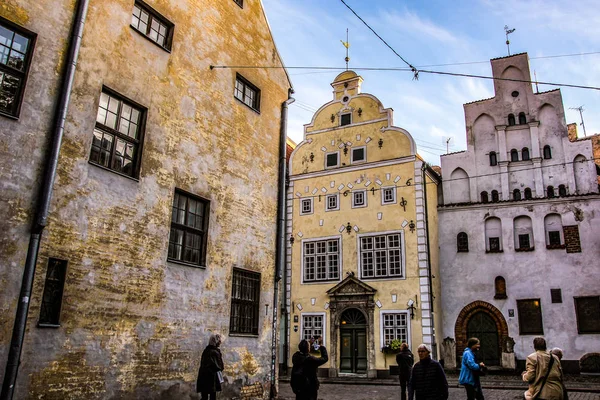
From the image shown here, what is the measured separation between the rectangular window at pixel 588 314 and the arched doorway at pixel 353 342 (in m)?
9.56

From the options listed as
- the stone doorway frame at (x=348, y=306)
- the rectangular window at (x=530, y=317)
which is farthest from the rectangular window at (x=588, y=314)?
the stone doorway frame at (x=348, y=306)

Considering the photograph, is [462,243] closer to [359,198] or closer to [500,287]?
[500,287]

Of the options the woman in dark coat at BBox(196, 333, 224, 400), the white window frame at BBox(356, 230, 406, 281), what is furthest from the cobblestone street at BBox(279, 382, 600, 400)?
the white window frame at BBox(356, 230, 406, 281)

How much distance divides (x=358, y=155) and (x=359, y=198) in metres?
2.45

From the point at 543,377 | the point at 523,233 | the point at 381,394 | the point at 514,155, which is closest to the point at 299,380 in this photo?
the point at 543,377

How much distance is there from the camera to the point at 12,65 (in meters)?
8.30

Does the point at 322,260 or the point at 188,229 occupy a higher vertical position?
the point at 322,260

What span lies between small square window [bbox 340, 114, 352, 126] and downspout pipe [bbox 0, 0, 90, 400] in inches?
769

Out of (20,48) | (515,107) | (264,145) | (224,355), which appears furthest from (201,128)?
(515,107)

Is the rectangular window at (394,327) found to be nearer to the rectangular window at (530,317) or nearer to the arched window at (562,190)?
the rectangular window at (530,317)

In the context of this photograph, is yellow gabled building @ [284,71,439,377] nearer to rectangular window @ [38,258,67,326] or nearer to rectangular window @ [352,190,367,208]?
rectangular window @ [352,190,367,208]

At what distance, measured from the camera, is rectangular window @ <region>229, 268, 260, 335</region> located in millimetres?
12805

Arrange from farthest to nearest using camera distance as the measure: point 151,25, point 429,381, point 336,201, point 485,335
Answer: point 336,201, point 485,335, point 151,25, point 429,381

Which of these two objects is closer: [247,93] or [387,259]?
[247,93]
